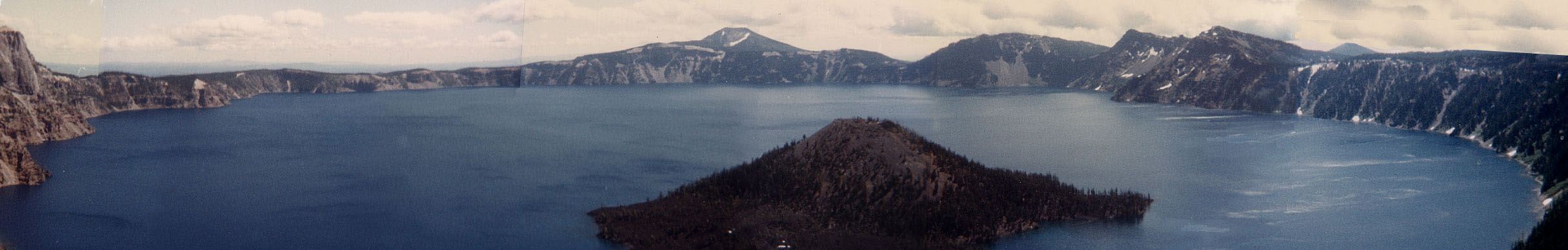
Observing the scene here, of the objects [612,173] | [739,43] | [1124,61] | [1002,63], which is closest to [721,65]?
[739,43]

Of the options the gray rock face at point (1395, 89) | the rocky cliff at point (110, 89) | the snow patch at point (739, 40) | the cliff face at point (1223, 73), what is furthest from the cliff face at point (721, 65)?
the cliff face at point (1223, 73)

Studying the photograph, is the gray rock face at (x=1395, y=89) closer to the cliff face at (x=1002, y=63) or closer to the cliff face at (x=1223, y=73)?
the cliff face at (x=1223, y=73)

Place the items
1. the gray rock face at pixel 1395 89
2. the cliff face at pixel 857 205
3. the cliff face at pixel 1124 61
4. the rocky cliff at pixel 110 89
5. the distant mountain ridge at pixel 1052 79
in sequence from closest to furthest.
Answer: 1. the cliff face at pixel 857 205
2. the rocky cliff at pixel 110 89
3. the distant mountain ridge at pixel 1052 79
4. the gray rock face at pixel 1395 89
5. the cliff face at pixel 1124 61

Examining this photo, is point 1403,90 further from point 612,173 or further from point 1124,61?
point 612,173

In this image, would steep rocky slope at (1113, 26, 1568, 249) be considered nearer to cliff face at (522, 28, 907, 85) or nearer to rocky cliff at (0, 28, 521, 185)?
cliff face at (522, 28, 907, 85)

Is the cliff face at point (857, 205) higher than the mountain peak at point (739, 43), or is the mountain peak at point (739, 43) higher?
the mountain peak at point (739, 43)

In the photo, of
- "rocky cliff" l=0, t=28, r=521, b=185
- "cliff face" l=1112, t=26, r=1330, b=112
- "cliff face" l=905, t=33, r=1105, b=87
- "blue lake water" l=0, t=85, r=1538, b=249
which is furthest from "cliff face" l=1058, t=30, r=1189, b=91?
"rocky cliff" l=0, t=28, r=521, b=185

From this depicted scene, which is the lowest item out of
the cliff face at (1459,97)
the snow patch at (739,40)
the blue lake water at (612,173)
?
the blue lake water at (612,173)
